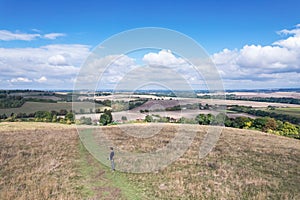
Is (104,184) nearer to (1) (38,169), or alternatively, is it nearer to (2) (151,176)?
(2) (151,176)

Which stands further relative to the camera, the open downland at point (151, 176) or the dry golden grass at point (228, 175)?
the dry golden grass at point (228, 175)

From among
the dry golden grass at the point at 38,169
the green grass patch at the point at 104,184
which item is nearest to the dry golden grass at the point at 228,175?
the green grass patch at the point at 104,184

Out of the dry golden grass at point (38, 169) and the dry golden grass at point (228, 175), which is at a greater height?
the dry golden grass at point (38, 169)

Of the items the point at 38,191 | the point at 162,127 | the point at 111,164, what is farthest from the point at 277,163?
the point at 162,127

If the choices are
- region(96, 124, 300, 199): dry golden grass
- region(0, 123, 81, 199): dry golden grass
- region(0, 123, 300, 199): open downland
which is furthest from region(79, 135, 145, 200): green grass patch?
region(96, 124, 300, 199): dry golden grass

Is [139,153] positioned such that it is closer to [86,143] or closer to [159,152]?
[159,152]

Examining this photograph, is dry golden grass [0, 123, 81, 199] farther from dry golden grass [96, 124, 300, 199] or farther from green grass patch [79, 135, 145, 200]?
dry golden grass [96, 124, 300, 199]

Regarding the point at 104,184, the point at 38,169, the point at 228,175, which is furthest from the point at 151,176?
the point at 38,169

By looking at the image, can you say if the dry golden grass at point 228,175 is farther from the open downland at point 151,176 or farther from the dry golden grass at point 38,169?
the dry golden grass at point 38,169

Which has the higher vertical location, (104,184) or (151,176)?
(104,184)

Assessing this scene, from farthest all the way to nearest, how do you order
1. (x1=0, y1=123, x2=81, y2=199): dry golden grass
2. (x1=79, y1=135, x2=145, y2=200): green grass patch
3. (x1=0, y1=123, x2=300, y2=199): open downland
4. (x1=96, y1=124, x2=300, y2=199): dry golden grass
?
1. (x1=96, y1=124, x2=300, y2=199): dry golden grass
2. (x1=0, y1=123, x2=300, y2=199): open downland
3. (x1=0, y1=123, x2=81, y2=199): dry golden grass
4. (x1=79, y1=135, x2=145, y2=200): green grass patch
